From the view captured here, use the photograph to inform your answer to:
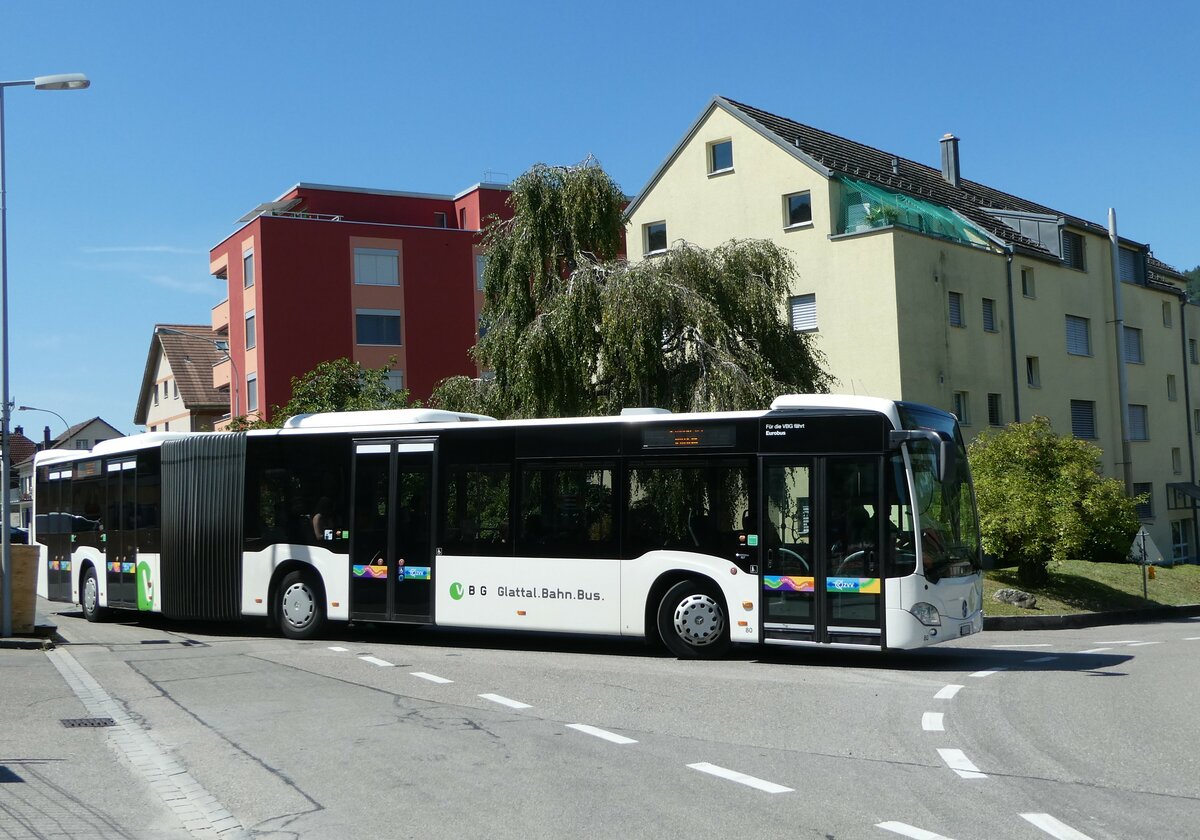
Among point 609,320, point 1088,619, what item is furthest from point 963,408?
point 609,320

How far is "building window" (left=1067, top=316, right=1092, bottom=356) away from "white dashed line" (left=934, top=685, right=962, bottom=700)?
32.2m

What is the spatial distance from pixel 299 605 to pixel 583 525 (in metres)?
4.75

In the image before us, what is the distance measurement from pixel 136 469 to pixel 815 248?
20.9 metres

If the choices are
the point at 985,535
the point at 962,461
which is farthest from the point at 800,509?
the point at 985,535

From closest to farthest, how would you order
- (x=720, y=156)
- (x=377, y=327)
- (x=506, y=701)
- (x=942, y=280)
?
(x=506, y=701) → (x=942, y=280) → (x=720, y=156) → (x=377, y=327)

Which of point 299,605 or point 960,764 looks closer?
point 960,764

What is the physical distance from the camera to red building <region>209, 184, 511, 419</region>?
50.1 m

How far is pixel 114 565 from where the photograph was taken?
2019 cm

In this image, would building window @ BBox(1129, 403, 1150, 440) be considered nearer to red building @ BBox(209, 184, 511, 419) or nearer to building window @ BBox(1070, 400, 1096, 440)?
building window @ BBox(1070, 400, 1096, 440)

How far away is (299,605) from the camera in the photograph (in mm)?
17500

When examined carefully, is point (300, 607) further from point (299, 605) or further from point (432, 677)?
point (432, 677)

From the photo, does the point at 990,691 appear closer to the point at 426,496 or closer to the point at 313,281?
the point at 426,496

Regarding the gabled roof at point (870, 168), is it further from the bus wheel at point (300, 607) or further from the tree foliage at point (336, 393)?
the bus wheel at point (300, 607)

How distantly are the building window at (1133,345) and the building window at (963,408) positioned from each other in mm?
13588
